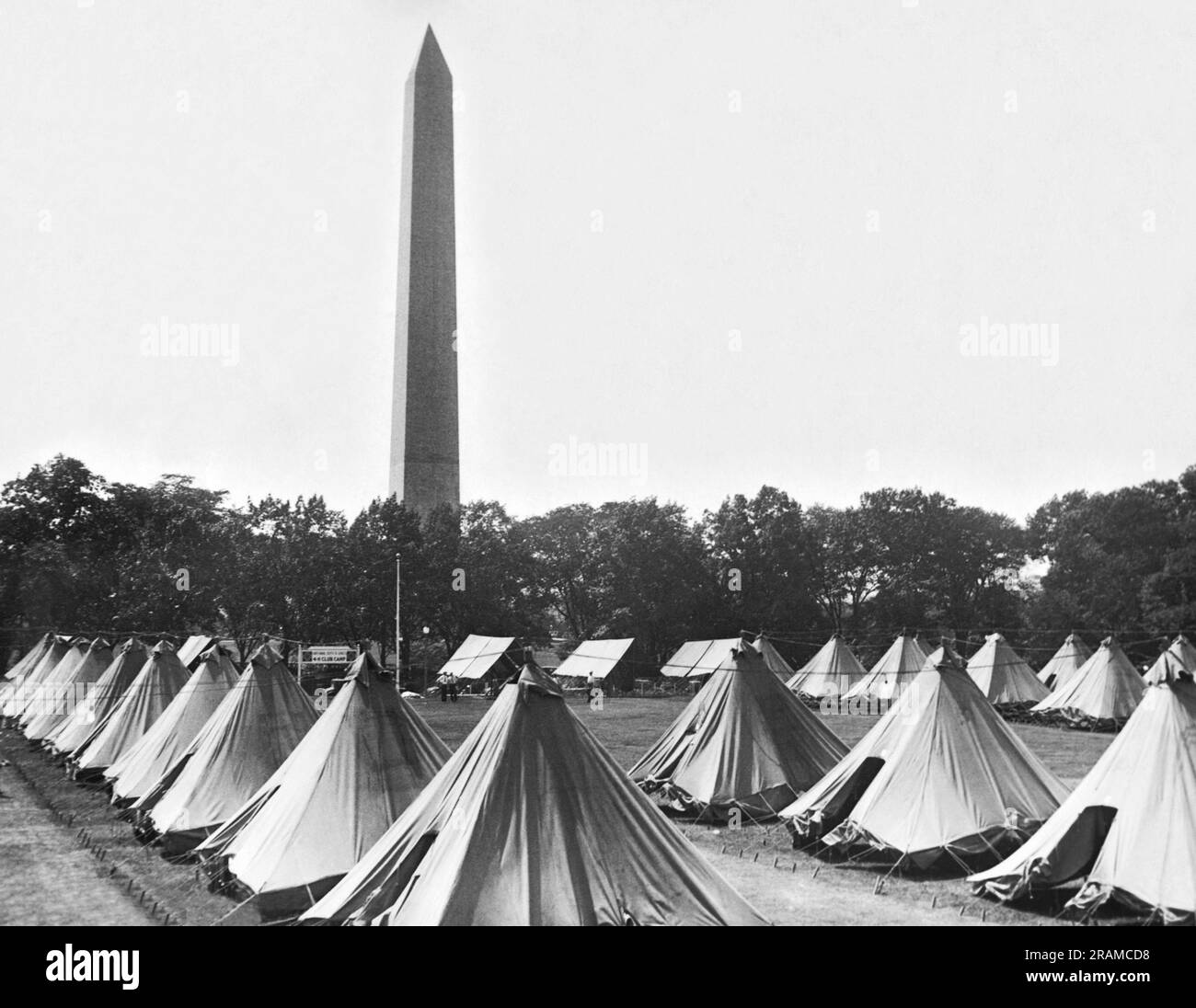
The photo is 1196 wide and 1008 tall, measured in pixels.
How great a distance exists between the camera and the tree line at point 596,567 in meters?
46.2

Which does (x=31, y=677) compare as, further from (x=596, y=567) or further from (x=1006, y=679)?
(x=1006, y=679)

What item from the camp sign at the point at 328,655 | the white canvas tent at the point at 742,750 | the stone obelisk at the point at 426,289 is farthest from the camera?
the stone obelisk at the point at 426,289

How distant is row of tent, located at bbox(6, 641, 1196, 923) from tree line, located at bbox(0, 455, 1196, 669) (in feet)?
74.7

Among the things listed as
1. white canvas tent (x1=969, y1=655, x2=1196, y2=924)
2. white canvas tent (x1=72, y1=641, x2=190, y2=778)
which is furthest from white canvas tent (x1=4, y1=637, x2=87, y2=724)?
white canvas tent (x1=969, y1=655, x2=1196, y2=924)

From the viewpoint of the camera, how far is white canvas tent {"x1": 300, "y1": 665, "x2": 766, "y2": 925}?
9.59m

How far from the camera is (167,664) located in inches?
995

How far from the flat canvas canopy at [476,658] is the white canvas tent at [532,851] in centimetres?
3260

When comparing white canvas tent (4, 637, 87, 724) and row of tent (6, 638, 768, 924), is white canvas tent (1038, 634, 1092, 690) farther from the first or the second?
white canvas tent (4, 637, 87, 724)

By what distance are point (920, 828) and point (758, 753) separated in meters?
5.00

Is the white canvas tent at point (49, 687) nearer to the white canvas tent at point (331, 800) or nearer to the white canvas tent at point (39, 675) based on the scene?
the white canvas tent at point (39, 675)

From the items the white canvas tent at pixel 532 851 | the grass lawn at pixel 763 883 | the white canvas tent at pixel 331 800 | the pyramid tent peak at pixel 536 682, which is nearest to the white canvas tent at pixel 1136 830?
Result: the grass lawn at pixel 763 883

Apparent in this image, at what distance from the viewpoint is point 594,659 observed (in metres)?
49.0
